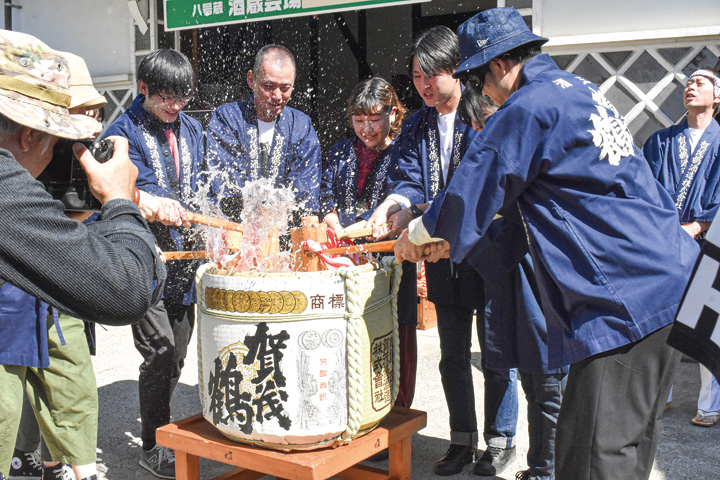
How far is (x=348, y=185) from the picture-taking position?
362 cm

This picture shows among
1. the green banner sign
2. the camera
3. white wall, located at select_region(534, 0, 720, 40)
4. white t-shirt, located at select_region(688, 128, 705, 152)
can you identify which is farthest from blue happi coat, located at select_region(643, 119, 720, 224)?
the camera

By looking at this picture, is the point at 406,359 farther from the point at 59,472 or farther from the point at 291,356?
the point at 59,472

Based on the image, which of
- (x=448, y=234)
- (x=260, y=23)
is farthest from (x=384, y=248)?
(x=260, y=23)

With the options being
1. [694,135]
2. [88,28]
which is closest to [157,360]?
[694,135]

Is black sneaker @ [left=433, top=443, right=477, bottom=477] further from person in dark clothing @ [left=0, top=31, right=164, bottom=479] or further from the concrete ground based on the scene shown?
person in dark clothing @ [left=0, top=31, right=164, bottom=479]

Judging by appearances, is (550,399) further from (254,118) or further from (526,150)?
(254,118)

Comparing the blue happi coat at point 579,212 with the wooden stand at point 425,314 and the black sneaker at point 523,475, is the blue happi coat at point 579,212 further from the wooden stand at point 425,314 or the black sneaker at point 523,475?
the wooden stand at point 425,314

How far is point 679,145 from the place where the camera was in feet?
13.3

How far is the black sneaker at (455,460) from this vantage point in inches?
122

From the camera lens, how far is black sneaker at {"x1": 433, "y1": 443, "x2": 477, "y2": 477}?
3105mm

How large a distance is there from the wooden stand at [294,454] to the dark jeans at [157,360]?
560 millimetres

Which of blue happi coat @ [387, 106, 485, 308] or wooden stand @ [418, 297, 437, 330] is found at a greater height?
blue happi coat @ [387, 106, 485, 308]

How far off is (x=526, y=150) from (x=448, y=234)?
1.27 feet

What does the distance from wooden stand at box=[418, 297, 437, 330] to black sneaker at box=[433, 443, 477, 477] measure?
8.09ft
